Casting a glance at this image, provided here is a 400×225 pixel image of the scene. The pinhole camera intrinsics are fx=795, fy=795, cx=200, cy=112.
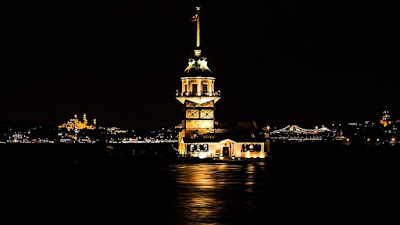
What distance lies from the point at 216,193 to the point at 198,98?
38.4 m

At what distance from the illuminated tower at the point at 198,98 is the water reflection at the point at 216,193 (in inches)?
491

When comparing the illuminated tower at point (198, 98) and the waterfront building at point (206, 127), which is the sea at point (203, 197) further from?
the illuminated tower at point (198, 98)

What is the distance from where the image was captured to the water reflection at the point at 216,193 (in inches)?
1609

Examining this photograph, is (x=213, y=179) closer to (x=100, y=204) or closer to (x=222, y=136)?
(x=100, y=204)

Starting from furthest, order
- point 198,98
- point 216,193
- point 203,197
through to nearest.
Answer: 1. point 198,98
2. point 216,193
3. point 203,197

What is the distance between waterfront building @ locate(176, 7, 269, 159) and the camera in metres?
87.1

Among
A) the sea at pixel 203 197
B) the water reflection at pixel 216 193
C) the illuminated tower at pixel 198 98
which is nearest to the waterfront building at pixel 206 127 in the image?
the illuminated tower at pixel 198 98

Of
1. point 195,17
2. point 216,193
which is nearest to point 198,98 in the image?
point 195,17

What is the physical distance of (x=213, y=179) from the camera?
62.4 meters

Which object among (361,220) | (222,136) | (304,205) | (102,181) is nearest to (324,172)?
(222,136)

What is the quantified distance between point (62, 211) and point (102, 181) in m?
20.2

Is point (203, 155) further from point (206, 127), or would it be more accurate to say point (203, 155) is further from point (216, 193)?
point (216, 193)

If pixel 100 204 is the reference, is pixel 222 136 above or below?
above

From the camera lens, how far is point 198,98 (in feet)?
294
